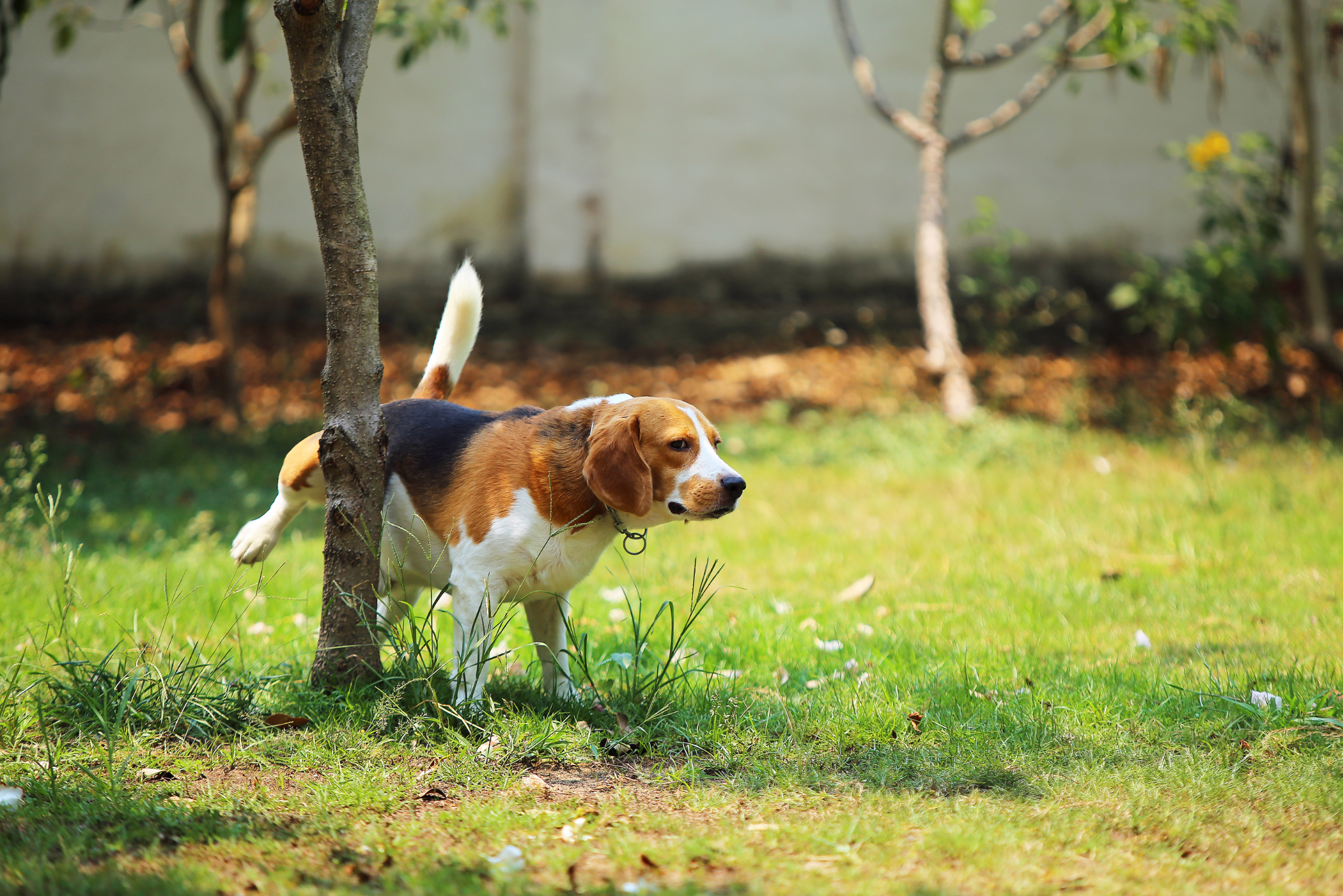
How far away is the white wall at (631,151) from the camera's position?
9703 millimetres

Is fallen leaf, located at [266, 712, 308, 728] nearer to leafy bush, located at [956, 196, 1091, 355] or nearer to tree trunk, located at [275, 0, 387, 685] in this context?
tree trunk, located at [275, 0, 387, 685]

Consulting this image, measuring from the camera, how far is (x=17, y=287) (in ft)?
31.7

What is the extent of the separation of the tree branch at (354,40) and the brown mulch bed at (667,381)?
5264 mm

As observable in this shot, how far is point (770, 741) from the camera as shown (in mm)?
2822

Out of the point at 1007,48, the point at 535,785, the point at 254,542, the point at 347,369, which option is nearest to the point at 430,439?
the point at 347,369

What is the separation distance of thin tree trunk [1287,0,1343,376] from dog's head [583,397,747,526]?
19.8ft

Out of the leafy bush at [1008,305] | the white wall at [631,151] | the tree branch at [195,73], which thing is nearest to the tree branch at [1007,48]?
the leafy bush at [1008,305]

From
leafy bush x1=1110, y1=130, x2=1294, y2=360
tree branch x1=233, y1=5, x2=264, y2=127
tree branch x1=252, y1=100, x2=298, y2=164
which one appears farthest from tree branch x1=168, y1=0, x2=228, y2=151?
leafy bush x1=1110, y1=130, x2=1294, y2=360

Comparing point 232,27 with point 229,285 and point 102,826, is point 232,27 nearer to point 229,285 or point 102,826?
point 229,285

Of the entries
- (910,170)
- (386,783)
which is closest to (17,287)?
(910,170)

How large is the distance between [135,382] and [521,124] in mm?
4108

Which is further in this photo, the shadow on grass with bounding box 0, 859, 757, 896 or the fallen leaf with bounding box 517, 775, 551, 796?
the fallen leaf with bounding box 517, 775, 551, 796

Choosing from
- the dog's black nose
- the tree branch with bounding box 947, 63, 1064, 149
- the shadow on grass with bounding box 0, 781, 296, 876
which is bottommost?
the shadow on grass with bounding box 0, 781, 296, 876

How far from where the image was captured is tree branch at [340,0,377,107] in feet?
9.52
